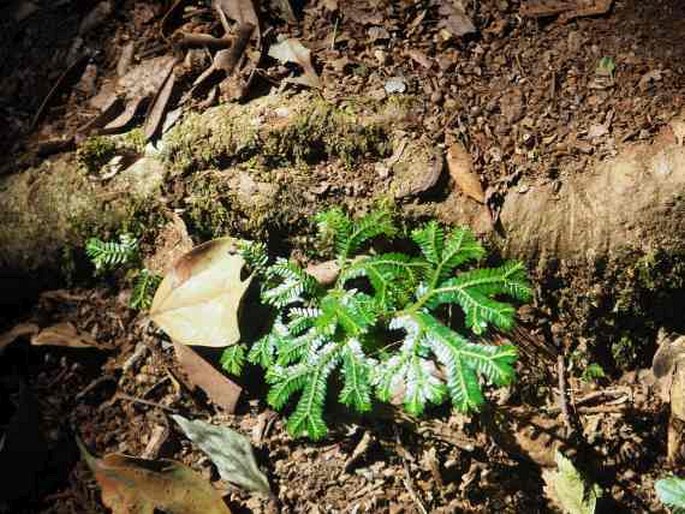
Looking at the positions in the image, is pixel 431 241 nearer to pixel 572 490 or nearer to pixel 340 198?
pixel 340 198

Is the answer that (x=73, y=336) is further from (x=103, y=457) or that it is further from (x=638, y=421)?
(x=638, y=421)

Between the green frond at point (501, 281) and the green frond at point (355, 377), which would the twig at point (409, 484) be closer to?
the green frond at point (355, 377)

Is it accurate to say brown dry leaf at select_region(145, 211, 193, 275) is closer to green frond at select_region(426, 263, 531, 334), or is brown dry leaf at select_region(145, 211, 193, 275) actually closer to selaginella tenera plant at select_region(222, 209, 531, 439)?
selaginella tenera plant at select_region(222, 209, 531, 439)

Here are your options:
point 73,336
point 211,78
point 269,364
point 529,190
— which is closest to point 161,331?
point 73,336

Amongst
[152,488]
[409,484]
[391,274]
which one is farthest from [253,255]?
[409,484]

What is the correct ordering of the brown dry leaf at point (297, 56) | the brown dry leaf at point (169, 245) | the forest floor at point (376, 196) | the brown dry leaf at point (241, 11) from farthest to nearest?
the brown dry leaf at point (241, 11) → the brown dry leaf at point (297, 56) → the brown dry leaf at point (169, 245) → the forest floor at point (376, 196)

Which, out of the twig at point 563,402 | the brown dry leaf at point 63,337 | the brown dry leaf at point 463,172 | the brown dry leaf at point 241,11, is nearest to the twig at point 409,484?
the twig at point 563,402

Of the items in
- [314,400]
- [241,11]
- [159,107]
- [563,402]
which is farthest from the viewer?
[241,11]
